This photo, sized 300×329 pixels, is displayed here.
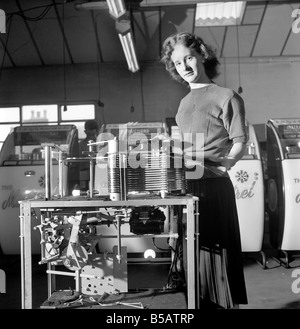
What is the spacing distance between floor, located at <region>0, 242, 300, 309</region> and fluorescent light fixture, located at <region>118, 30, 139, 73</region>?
2.22 metres

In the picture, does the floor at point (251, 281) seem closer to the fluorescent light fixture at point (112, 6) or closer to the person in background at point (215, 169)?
the person in background at point (215, 169)

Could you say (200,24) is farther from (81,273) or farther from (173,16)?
(81,273)

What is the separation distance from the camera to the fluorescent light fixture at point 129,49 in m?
3.64

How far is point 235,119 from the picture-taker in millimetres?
1377

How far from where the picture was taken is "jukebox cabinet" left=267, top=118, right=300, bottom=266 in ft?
10.1

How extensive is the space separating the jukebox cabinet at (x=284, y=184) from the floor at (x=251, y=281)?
217mm

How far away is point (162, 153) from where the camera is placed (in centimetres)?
144

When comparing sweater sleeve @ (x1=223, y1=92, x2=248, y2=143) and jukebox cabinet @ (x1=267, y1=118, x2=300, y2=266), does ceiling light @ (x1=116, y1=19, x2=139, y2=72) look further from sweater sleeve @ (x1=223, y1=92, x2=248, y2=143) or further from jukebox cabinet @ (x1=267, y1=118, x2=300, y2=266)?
sweater sleeve @ (x1=223, y1=92, x2=248, y2=143)

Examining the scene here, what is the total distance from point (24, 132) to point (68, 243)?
224 centimetres

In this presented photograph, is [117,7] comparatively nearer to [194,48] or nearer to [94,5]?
[94,5]

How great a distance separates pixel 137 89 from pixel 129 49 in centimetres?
128

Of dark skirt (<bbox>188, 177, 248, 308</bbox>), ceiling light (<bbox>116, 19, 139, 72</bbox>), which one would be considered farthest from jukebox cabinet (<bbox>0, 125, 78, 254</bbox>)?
dark skirt (<bbox>188, 177, 248, 308</bbox>)

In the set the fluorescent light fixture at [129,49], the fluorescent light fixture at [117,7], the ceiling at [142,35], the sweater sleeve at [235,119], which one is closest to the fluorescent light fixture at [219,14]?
the ceiling at [142,35]

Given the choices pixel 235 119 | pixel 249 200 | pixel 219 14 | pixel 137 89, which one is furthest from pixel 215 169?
pixel 137 89
